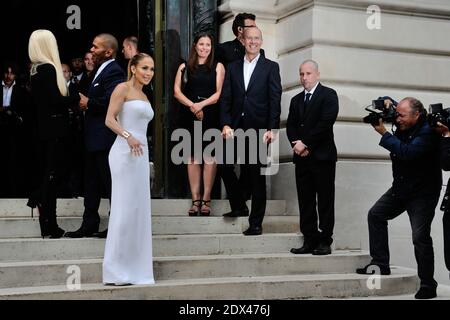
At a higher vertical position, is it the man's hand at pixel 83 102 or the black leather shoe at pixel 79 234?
the man's hand at pixel 83 102

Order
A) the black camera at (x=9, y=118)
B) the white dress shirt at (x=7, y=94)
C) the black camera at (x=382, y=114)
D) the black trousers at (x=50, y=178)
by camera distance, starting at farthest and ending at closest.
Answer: the white dress shirt at (x=7, y=94)
the black camera at (x=9, y=118)
the black camera at (x=382, y=114)
the black trousers at (x=50, y=178)

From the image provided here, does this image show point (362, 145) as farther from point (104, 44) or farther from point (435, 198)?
point (104, 44)

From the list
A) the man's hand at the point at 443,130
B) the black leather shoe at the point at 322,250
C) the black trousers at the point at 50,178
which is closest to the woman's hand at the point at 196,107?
the black trousers at the point at 50,178

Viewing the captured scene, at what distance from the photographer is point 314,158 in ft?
27.9

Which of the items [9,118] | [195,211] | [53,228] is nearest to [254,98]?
[195,211]

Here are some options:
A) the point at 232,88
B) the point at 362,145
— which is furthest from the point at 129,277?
the point at 362,145

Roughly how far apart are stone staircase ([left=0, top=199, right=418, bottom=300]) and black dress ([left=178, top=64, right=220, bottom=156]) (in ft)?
3.14

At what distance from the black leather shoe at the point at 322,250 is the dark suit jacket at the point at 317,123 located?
925mm

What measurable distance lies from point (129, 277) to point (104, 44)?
2.46 metres

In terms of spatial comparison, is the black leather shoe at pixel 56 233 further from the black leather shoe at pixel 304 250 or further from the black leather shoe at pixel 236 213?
the black leather shoe at pixel 304 250

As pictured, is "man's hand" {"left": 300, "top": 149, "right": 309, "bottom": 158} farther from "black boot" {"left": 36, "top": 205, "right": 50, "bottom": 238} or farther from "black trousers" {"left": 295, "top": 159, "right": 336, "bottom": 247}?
"black boot" {"left": 36, "top": 205, "right": 50, "bottom": 238}

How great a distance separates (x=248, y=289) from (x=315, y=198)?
4.96ft

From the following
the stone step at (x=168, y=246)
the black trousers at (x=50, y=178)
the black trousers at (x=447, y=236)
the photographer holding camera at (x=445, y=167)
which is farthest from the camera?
the black trousers at (x=50, y=178)

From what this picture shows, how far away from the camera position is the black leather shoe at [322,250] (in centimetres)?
847
